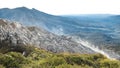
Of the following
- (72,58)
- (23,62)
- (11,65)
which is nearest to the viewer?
(11,65)

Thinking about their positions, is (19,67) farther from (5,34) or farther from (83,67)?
(5,34)

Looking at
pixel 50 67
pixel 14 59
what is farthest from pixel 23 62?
pixel 50 67

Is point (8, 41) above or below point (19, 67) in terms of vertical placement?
below

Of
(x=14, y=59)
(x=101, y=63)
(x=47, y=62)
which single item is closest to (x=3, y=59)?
(x=14, y=59)

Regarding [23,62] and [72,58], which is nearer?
[23,62]

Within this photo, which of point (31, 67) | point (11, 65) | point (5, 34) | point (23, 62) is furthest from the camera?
point (5, 34)

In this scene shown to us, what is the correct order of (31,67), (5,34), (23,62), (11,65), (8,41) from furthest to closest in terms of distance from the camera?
(5,34) < (8,41) < (23,62) < (11,65) < (31,67)

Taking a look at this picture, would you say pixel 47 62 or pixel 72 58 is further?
pixel 72 58

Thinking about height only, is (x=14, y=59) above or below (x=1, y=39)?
above

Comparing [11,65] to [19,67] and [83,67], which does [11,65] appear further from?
[83,67]
